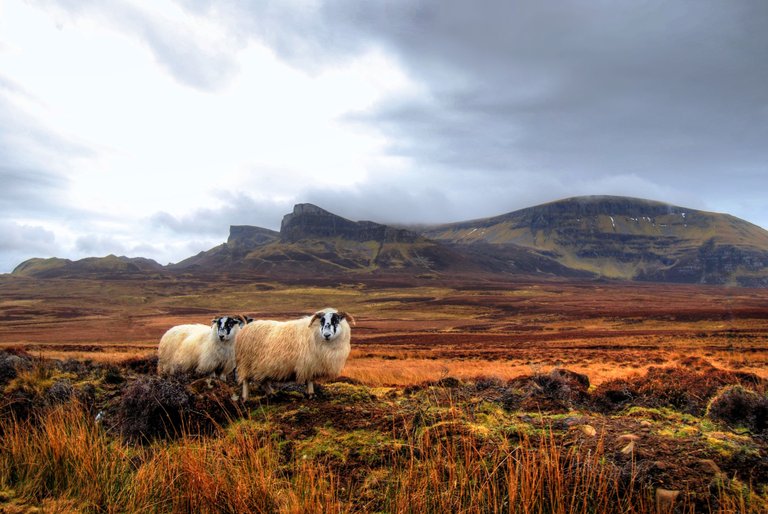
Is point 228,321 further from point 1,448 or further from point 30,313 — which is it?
point 30,313

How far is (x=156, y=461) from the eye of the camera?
205 inches

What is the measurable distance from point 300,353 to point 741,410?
28.2 ft

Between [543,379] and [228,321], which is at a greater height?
[228,321]

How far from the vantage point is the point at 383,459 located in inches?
203

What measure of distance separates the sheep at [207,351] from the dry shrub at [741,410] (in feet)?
35.4

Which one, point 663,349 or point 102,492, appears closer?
point 102,492

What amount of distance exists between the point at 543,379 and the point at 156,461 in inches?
349

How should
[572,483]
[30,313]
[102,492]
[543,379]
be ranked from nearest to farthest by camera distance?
1. [572,483]
2. [102,492]
3. [543,379]
4. [30,313]

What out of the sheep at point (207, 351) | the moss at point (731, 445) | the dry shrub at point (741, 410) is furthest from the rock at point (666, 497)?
the sheep at point (207, 351)

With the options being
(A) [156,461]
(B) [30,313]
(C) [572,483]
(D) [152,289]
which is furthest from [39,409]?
(D) [152,289]

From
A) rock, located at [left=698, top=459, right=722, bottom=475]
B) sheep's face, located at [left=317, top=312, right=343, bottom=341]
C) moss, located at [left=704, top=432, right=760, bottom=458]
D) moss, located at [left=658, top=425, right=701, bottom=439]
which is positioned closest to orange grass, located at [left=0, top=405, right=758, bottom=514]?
rock, located at [left=698, top=459, right=722, bottom=475]

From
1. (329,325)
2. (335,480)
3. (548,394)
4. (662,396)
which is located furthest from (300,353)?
(662,396)

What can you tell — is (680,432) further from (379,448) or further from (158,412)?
(158,412)

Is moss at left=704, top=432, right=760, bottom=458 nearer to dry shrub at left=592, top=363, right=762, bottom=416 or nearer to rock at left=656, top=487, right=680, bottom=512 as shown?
rock at left=656, top=487, right=680, bottom=512
